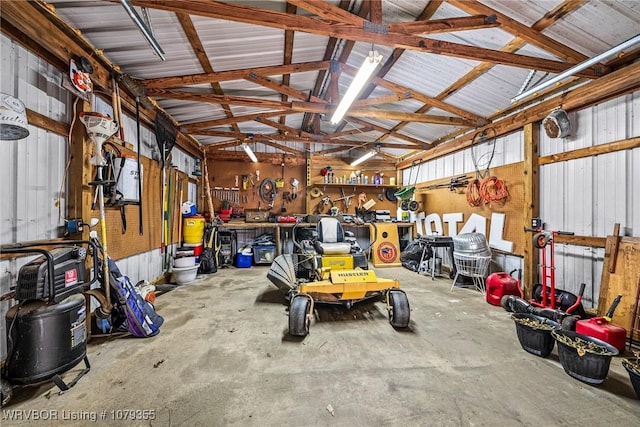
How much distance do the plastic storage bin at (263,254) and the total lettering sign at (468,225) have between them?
4.04 meters

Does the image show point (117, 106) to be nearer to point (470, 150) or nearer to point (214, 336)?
point (214, 336)

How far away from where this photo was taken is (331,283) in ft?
9.61

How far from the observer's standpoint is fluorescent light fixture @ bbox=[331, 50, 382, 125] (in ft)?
8.28

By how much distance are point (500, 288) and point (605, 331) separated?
1364 millimetres

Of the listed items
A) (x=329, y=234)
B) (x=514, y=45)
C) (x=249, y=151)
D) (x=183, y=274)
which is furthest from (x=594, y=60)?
(x=183, y=274)

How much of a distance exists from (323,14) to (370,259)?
552 cm

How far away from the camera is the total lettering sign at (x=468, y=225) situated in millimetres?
4500

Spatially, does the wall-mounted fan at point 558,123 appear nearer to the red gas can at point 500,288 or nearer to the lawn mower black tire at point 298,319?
the red gas can at point 500,288

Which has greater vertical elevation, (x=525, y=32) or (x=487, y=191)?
(x=525, y=32)

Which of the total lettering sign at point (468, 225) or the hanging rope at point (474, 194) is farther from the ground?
the hanging rope at point (474, 194)

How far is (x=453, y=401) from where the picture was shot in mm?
1749

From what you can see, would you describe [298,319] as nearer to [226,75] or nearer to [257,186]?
[226,75]

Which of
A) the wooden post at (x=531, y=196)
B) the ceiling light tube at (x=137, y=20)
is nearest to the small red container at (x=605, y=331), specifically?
the wooden post at (x=531, y=196)

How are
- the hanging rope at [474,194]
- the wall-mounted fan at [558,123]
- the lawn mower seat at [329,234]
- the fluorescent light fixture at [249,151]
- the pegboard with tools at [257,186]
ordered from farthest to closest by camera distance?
the pegboard with tools at [257,186]
the fluorescent light fixture at [249,151]
the hanging rope at [474,194]
the lawn mower seat at [329,234]
the wall-mounted fan at [558,123]
